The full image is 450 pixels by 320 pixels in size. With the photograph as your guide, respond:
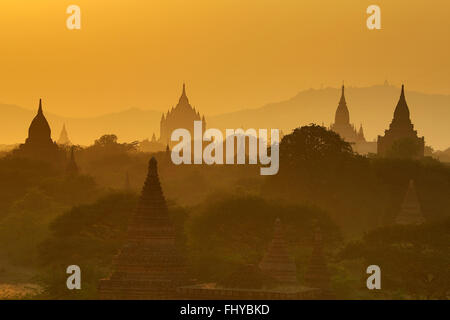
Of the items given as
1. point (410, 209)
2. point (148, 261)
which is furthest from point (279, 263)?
point (410, 209)

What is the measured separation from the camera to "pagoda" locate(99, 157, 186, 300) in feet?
289

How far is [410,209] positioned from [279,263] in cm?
6844

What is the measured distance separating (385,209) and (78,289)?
74322 mm

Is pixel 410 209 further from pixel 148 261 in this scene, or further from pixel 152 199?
pixel 148 261

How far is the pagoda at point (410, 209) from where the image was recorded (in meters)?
157

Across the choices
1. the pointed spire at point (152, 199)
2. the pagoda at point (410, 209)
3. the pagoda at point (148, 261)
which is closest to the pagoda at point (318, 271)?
the pagoda at point (148, 261)

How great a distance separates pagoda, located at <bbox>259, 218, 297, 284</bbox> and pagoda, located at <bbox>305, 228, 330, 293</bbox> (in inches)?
47.0

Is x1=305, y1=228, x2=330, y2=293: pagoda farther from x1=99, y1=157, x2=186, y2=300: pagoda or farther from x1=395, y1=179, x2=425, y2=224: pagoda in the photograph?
x1=395, y1=179, x2=425, y2=224: pagoda

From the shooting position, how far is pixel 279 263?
3664 inches

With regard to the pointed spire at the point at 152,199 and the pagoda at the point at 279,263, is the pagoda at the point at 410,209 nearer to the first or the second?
the pagoda at the point at 279,263

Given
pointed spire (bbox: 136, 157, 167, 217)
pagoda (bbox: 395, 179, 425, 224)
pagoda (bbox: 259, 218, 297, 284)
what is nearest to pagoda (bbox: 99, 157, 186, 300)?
pointed spire (bbox: 136, 157, 167, 217)
